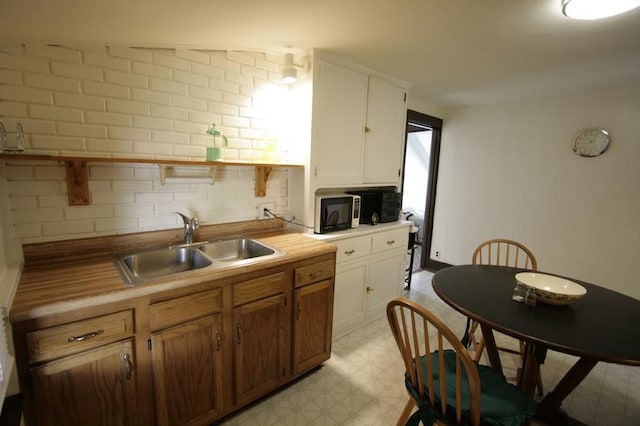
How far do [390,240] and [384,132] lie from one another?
101cm

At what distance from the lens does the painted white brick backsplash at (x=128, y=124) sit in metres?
1.49

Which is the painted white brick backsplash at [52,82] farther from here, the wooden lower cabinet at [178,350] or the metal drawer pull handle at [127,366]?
the metal drawer pull handle at [127,366]

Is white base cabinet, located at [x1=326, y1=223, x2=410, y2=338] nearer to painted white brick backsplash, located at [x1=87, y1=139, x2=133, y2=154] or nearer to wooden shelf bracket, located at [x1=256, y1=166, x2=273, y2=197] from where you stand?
wooden shelf bracket, located at [x1=256, y1=166, x2=273, y2=197]

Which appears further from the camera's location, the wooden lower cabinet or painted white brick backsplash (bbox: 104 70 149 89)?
painted white brick backsplash (bbox: 104 70 149 89)

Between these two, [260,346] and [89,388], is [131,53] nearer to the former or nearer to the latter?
[89,388]

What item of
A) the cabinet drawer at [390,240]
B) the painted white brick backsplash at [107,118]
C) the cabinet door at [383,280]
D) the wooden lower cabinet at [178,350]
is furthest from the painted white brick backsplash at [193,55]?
the cabinet door at [383,280]

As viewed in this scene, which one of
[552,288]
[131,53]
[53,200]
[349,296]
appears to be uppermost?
[131,53]

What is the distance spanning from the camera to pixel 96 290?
4.10ft

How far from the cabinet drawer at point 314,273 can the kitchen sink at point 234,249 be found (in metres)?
0.27

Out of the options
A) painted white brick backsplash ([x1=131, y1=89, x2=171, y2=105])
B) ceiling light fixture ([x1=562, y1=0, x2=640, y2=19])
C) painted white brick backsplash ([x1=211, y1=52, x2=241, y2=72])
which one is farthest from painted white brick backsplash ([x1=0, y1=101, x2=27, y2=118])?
ceiling light fixture ([x1=562, y1=0, x2=640, y2=19])

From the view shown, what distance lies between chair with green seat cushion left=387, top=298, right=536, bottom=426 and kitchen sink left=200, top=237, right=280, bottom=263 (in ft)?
3.48

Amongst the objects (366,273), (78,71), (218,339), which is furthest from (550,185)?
(78,71)

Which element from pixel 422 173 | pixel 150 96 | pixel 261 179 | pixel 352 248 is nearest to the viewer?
pixel 150 96

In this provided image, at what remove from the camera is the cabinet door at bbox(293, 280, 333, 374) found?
1.91m
